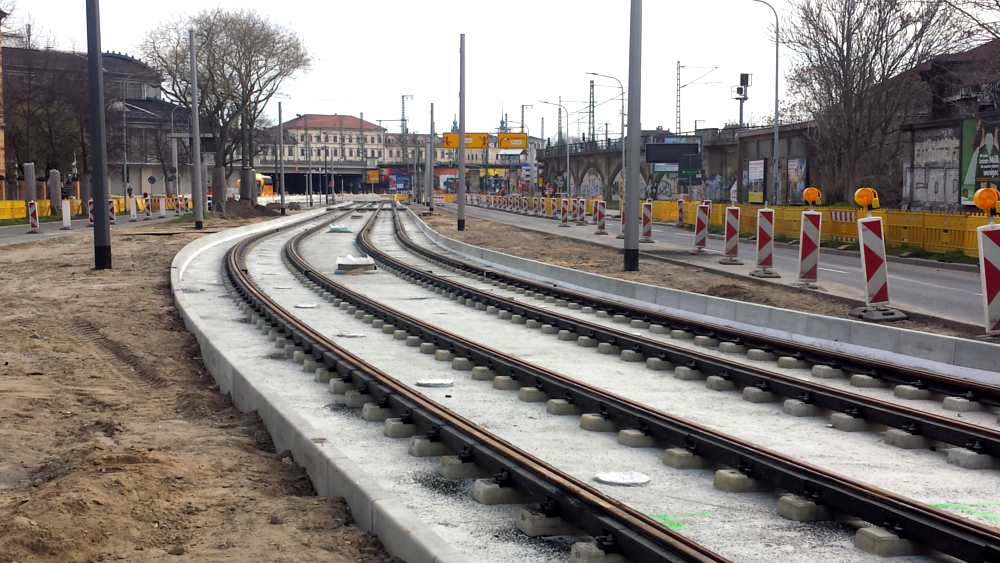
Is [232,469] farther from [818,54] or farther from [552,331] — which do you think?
[818,54]

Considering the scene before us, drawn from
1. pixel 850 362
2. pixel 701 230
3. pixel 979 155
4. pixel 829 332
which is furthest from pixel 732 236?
pixel 979 155

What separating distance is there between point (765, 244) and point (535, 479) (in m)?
16.2

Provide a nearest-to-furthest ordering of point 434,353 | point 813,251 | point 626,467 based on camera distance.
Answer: point 626,467 → point 434,353 → point 813,251

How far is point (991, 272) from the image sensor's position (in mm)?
11438

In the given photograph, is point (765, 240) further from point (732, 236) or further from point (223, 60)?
point (223, 60)

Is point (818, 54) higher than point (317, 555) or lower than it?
higher

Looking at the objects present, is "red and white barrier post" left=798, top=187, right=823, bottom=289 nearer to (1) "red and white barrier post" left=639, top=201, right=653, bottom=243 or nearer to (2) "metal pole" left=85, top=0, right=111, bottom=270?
(2) "metal pole" left=85, top=0, right=111, bottom=270

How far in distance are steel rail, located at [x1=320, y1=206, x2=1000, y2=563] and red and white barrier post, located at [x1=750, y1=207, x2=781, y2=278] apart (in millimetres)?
11842

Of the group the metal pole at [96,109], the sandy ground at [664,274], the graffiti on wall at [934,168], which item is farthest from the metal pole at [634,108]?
the graffiti on wall at [934,168]

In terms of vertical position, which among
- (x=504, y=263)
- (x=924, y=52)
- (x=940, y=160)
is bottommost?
(x=504, y=263)

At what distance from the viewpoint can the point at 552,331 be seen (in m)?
13.4

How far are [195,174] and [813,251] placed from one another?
31.8 m

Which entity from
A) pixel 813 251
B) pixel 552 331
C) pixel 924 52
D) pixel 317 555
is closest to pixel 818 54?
pixel 924 52

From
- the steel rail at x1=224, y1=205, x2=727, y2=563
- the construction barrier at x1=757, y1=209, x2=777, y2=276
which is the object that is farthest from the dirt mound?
the steel rail at x1=224, y1=205, x2=727, y2=563
